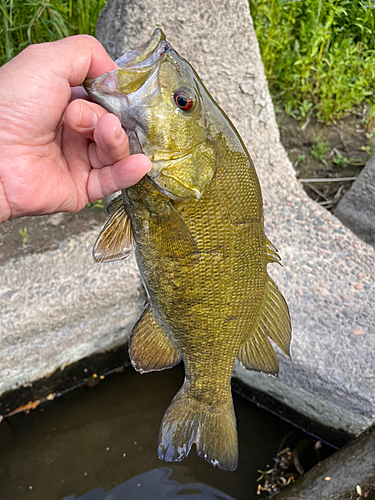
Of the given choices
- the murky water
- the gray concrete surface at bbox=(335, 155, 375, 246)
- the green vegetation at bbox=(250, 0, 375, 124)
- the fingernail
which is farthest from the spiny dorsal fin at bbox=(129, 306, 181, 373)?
the green vegetation at bbox=(250, 0, 375, 124)

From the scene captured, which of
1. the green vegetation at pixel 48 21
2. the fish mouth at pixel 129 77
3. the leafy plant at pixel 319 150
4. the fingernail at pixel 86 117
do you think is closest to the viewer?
the fish mouth at pixel 129 77

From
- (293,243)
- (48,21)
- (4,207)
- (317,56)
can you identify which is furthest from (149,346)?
(317,56)

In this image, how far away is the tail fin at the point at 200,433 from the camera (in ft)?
5.32

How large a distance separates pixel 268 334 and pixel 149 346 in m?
0.42

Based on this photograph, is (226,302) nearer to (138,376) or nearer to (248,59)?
(138,376)

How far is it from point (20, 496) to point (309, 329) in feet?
5.94

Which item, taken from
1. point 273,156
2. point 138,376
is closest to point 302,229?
point 273,156

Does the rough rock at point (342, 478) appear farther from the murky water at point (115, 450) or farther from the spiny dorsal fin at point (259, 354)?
the spiny dorsal fin at point (259, 354)

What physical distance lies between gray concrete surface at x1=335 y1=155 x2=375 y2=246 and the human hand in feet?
8.26

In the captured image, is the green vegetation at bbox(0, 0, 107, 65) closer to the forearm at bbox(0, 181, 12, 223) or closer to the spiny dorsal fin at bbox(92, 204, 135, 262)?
the forearm at bbox(0, 181, 12, 223)

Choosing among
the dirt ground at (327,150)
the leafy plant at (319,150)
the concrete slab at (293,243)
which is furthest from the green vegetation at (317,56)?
the concrete slab at (293,243)

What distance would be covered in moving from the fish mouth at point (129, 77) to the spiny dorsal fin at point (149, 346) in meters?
0.70

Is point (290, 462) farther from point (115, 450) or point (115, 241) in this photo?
point (115, 241)

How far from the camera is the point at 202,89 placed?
126 cm
